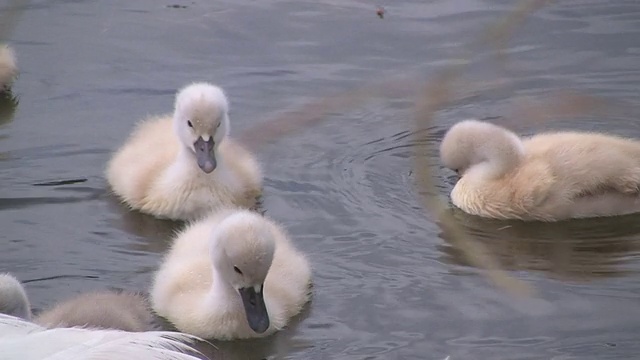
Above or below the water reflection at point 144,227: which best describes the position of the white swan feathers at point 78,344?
above

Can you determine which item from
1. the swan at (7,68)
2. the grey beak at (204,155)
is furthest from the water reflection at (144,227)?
the swan at (7,68)

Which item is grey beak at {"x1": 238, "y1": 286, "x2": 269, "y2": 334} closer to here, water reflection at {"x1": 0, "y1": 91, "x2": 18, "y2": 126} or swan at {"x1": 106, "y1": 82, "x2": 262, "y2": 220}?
swan at {"x1": 106, "y1": 82, "x2": 262, "y2": 220}

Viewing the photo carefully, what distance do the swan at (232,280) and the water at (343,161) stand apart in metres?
0.09

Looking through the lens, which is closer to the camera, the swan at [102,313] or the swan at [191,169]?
the swan at [102,313]

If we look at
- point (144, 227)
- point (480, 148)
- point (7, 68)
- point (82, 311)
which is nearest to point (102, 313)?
point (82, 311)

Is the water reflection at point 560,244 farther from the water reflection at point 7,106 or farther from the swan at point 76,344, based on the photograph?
the water reflection at point 7,106

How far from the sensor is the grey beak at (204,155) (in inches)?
233

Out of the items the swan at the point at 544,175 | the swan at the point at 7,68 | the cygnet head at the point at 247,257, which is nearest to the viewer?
the cygnet head at the point at 247,257

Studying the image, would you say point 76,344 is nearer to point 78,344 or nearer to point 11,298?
point 78,344

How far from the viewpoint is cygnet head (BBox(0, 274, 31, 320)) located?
466 centimetres

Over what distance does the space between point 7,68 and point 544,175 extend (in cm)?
305

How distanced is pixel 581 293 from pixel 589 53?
2612 mm

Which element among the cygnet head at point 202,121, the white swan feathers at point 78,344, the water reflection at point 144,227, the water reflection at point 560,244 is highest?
the white swan feathers at point 78,344

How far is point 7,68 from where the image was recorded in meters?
7.39
